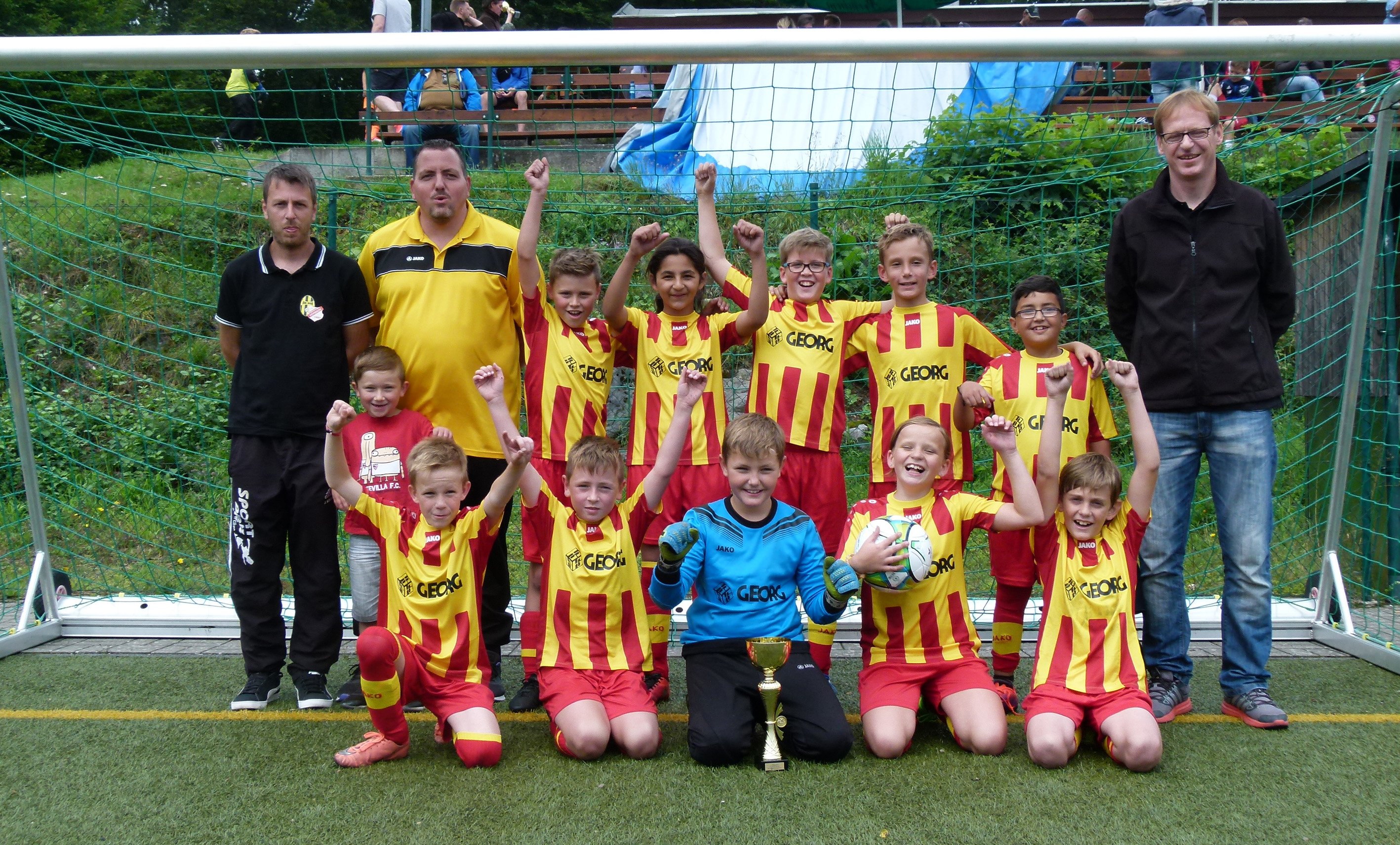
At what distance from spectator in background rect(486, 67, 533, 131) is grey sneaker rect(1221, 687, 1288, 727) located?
4.06 meters

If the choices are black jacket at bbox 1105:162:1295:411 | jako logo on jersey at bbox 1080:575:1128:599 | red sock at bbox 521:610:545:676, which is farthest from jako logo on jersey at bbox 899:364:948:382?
red sock at bbox 521:610:545:676

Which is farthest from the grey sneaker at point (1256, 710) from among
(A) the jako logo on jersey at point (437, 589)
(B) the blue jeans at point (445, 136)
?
(B) the blue jeans at point (445, 136)

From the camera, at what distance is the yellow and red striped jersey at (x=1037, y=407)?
3.62 meters

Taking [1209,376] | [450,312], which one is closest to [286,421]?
[450,312]

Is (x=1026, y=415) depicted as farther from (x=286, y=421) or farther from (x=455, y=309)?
(x=286, y=421)

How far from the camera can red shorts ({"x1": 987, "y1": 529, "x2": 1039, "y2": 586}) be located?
3.62m

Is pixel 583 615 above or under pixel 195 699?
above

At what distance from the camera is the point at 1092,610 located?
3.24 metres

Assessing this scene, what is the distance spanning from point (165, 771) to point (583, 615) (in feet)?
4.37

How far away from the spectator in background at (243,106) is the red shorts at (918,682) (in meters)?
3.60

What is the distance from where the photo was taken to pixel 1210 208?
3.47m

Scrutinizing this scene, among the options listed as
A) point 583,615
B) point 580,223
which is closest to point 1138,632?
point 583,615

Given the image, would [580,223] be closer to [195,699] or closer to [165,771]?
[195,699]

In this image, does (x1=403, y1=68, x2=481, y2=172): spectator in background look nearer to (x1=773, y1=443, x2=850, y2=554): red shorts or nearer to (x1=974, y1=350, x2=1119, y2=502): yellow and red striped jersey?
(x1=773, y1=443, x2=850, y2=554): red shorts
